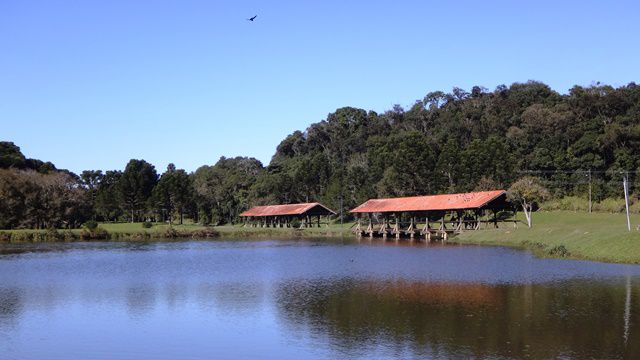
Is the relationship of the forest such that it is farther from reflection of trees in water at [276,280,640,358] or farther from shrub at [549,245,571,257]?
reflection of trees in water at [276,280,640,358]

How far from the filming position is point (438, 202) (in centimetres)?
7150

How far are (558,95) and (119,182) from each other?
8399 cm

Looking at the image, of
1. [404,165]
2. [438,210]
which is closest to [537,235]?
[438,210]

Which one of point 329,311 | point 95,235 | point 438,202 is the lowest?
point 329,311

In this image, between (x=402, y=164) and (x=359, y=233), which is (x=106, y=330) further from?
(x=402, y=164)

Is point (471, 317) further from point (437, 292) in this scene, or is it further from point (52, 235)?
point (52, 235)

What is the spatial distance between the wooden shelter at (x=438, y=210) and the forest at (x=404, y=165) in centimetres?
615

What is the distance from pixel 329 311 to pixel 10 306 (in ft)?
43.8

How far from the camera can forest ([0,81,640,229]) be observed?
8475 centimetres

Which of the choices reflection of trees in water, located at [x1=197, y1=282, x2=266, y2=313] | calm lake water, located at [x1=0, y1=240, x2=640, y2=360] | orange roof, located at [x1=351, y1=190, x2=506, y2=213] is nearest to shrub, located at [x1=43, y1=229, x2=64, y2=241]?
orange roof, located at [x1=351, y1=190, x2=506, y2=213]

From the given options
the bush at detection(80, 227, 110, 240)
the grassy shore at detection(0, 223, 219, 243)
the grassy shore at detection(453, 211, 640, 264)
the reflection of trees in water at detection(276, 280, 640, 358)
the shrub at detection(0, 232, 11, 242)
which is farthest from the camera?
the bush at detection(80, 227, 110, 240)

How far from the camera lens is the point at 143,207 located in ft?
429

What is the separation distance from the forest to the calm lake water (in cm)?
4723


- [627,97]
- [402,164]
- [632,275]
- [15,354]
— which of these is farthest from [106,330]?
[627,97]
